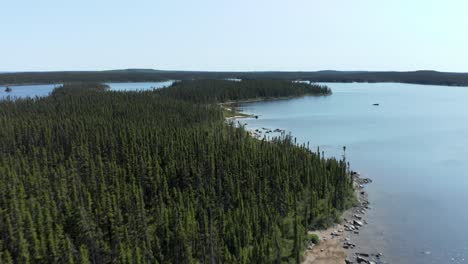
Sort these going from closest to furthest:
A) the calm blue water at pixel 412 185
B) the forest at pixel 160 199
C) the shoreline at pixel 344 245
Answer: the forest at pixel 160 199 < the shoreline at pixel 344 245 < the calm blue water at pixel 412 185

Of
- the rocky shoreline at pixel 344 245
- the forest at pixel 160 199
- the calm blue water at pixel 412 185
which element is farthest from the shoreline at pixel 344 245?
the forest at pixel 160 199

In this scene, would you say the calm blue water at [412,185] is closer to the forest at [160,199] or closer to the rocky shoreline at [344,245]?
the rocky shoreline at [344,245]

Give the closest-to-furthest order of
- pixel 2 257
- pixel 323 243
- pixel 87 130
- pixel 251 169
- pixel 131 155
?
pixel 2 257 < pixel 323 243 < pixel 251 169 < pixel 131 155 < pixel 87 130

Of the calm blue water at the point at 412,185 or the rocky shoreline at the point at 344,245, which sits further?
the calm blue water at the point at 412,185

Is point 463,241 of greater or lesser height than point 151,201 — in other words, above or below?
below

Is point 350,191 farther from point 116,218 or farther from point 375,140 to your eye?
point 375,140

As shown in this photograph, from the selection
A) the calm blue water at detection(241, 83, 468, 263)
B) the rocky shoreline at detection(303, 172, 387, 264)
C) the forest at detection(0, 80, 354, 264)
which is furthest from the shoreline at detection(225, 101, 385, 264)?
the forest at detection(0, 80, 354, 264)

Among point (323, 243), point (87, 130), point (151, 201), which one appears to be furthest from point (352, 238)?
point (87, 130)

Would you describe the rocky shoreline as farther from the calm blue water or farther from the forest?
the forest
